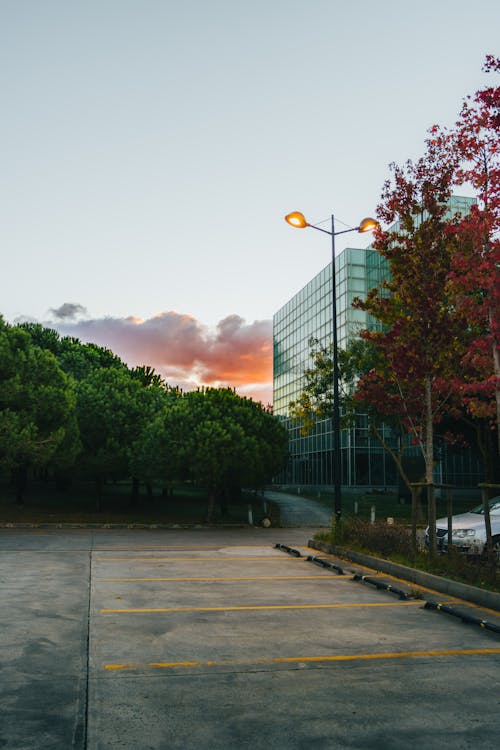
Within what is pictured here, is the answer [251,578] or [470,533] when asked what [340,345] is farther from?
[251,578]

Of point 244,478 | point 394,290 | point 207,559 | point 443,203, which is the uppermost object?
point 443,203

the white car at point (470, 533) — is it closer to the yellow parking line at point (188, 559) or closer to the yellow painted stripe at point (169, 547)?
the yellow parking line at point (188, 559)

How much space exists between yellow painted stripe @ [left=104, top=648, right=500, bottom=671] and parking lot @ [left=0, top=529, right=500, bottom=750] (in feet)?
0.07

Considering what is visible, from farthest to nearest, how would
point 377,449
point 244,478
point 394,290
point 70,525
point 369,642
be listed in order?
point 377,449
point 244,478
point 70,525
point 394,290
point 369,642

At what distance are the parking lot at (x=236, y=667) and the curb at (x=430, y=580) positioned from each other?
1.15 feet

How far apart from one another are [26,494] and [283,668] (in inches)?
1738

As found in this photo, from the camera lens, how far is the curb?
9889 millimetres

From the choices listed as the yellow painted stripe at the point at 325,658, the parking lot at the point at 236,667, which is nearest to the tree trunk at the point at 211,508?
the parking lot at the point at 236,667

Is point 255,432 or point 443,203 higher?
point 443,203

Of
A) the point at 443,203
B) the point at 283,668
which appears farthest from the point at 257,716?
the point at 443,203

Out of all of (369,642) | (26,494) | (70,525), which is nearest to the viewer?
(369,642)

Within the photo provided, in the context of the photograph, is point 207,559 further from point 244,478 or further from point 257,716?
point 244,478

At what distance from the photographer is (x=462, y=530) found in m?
13.9

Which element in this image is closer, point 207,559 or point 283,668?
point 283,668
